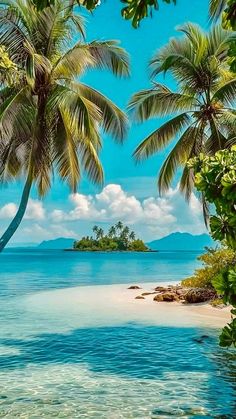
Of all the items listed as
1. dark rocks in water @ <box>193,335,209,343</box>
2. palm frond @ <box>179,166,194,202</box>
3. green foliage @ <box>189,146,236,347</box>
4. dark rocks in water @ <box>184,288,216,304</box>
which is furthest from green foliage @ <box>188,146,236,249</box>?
dark rocks in water @ <box>184,288,216,304</box>

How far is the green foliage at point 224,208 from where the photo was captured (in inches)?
157

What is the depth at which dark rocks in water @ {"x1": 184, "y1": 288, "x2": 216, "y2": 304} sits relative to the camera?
57.0 ft

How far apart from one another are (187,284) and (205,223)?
496cm

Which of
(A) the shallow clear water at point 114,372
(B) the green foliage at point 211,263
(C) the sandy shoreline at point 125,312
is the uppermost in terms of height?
(B) the green foliage at point 211,263

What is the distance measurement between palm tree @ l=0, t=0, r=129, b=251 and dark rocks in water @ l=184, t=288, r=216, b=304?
5.48 meters

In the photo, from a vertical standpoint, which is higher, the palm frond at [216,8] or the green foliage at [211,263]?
the palm frond at [216,8]

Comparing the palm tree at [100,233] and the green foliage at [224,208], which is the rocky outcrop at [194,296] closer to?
the green foliage at [224,208]

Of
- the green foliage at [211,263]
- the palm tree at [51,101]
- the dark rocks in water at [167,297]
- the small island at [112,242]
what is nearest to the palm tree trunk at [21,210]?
the palm tree at [51,101]

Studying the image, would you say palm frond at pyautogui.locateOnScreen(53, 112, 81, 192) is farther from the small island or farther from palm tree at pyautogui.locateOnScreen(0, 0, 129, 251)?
the small island

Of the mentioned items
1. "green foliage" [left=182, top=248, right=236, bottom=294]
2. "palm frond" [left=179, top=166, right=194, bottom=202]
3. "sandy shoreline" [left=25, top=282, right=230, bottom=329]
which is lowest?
"sandy shoreline" [left=25, top=282, right=230, bottom=329]

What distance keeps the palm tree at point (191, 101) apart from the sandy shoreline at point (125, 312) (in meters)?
4.10

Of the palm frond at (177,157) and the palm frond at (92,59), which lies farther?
the palm frond at (177,157)

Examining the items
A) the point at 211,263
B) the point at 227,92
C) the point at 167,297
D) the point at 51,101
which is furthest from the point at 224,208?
the point at 211,263

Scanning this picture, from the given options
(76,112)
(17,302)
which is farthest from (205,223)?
(17,302)
